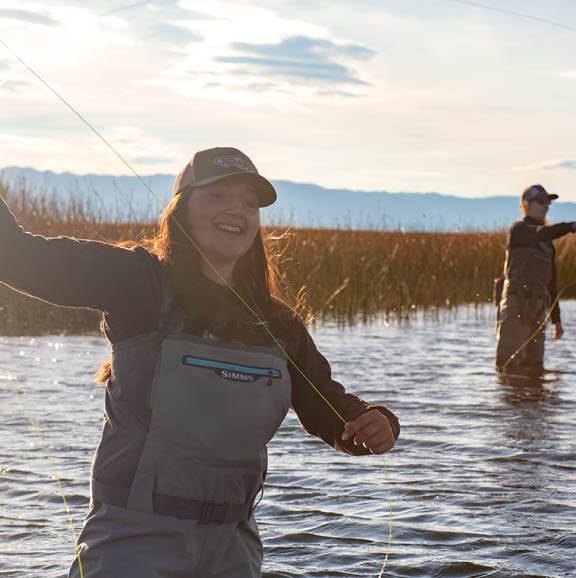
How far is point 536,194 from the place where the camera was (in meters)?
9.68

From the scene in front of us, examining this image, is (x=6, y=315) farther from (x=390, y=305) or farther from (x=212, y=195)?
(x=212, y=195)

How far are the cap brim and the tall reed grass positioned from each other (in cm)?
1050

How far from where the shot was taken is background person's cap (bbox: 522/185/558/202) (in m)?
9.67

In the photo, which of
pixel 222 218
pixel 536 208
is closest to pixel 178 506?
pixel 222 218

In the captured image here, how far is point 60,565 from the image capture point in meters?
4.65

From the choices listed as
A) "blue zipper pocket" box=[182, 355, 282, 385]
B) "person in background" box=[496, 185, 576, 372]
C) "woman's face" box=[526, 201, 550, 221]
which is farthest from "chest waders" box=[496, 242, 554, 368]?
"blue zipper pocket" box=[182, 355, 282, 385]

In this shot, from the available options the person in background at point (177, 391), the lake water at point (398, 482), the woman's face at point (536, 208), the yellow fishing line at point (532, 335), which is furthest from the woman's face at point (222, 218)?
the yellow fishing line at point (532, 335)

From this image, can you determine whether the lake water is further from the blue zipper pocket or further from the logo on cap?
the logo on cap

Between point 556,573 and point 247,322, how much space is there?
2.33 metres

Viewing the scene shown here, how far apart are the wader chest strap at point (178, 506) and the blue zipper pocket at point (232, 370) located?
0.32 metres

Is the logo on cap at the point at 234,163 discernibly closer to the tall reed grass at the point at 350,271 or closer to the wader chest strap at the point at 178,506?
the wader chest strap at the point at 178,506

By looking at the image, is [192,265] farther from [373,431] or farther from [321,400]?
[373,431]

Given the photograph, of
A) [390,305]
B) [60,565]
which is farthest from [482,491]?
[390,305]

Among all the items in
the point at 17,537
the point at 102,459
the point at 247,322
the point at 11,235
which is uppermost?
the point at 11,235
